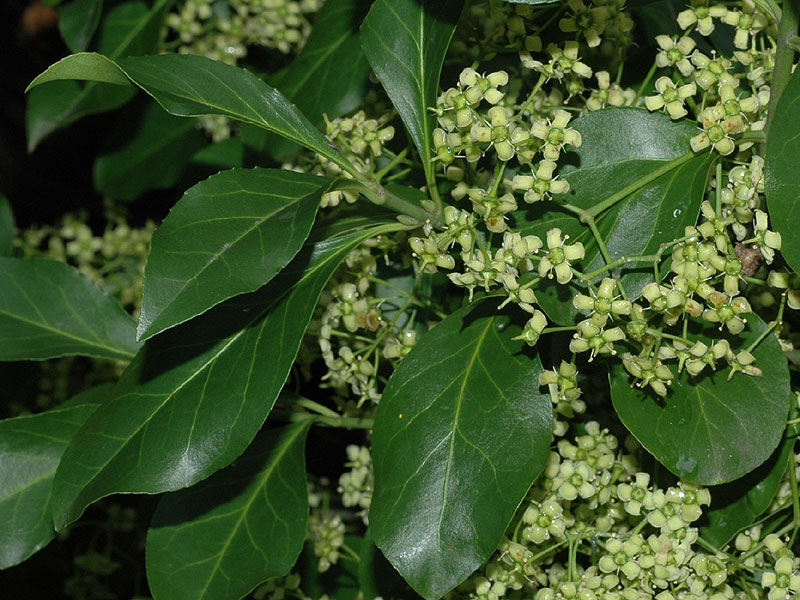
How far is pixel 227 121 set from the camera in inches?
82.7

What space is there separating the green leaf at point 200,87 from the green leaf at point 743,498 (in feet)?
2.12

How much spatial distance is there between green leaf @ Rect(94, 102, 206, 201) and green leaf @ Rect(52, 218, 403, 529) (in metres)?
1.00

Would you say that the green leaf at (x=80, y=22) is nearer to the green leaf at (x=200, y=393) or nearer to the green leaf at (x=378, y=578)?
the green leaf at (x=200, y=393)

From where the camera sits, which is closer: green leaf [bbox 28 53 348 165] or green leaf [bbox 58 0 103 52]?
green leaf [bbox 28 53 348 165]

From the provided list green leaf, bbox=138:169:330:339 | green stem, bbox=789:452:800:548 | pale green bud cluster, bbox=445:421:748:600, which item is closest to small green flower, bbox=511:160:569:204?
green leaf, bbox=138:169:330:339

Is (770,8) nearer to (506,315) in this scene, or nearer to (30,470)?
(506,315)

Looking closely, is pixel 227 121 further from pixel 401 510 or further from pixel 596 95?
pixel 401 510

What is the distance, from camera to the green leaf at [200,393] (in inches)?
44.3

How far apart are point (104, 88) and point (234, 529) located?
97 centimetres

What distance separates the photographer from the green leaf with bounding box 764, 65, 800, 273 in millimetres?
949

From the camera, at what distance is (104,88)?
1.85 m

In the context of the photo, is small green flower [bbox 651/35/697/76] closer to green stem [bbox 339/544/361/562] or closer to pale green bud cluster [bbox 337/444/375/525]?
pale green bud cluster [bbox 337/444/375/525]

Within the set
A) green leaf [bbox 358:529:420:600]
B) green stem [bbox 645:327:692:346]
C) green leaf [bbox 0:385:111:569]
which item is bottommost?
green leaf [bbox 358:529:420:600]

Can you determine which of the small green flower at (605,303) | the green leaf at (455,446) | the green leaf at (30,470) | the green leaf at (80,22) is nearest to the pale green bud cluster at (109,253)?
the green leaf at (80,22)
